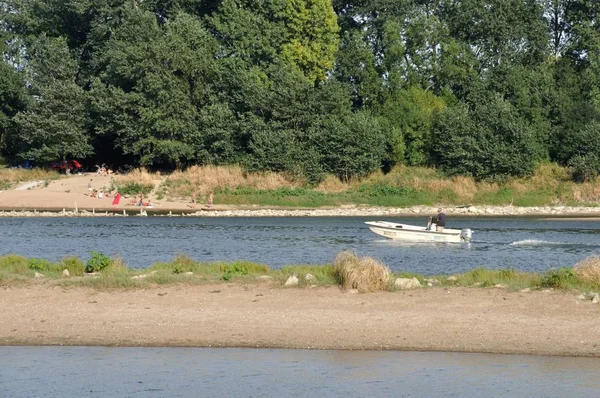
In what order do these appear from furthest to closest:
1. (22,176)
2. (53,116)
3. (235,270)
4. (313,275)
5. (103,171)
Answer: (53,116)
(103,171)
(22,176)
(235,270)
(313,275)

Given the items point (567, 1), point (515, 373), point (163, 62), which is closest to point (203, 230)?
point (163, 62)

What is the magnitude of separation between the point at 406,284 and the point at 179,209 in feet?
165

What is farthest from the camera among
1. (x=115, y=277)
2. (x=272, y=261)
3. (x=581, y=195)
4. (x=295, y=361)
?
(x=581, y=195)

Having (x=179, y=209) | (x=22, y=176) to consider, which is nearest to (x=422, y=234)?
(x=179, y=209)

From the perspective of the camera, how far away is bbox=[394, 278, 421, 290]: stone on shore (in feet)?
77.3

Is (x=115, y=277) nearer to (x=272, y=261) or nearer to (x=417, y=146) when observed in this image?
(x=272, y=261)

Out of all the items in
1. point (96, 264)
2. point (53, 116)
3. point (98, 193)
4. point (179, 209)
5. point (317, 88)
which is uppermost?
point (317, 88)

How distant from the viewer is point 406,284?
77.8ft

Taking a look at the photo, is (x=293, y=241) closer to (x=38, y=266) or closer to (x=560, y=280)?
(x=38, y=266)

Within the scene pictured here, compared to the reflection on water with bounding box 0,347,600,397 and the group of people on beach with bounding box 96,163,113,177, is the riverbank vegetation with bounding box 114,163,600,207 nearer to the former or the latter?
the group of people on beach with bounding box 96,163,113,177

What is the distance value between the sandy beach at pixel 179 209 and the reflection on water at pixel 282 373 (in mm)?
49553

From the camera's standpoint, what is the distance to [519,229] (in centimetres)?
5744

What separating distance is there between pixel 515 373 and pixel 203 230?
39.7 m

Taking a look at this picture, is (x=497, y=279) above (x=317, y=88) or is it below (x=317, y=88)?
below
